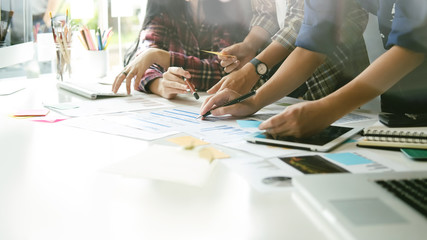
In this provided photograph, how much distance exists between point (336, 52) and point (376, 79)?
52 cm

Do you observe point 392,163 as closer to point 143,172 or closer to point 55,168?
point 143,172

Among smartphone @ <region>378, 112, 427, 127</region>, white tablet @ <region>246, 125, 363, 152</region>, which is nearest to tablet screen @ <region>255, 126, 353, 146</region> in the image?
white tablet @ <region>246, 125, 363, 152</region>

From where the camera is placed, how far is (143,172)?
71 centimetres

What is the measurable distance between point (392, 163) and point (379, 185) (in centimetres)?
18

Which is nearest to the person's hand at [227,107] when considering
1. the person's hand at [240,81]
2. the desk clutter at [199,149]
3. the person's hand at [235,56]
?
the desk clutter at [199,149]

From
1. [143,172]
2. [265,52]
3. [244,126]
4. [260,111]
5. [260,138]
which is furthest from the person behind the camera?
[265,52]

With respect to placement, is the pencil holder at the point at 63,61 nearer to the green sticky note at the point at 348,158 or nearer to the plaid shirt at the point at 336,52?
the plaid shirt at the point at 336,52

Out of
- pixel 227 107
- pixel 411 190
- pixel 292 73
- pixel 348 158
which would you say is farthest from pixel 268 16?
pixel 411 190

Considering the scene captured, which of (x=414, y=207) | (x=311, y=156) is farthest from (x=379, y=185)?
(x=311, y=156)

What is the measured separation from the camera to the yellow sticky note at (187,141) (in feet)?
2.92

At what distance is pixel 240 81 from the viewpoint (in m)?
1.41

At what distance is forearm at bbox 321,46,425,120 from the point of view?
0.91m

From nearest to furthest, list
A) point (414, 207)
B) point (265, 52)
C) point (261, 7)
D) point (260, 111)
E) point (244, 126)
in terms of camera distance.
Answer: point (414, 207)
point (244, 126)
point (260, 111)
point (265, 52)
point (261, 7)

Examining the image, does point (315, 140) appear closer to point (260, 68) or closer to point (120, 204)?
point (120, 204)
